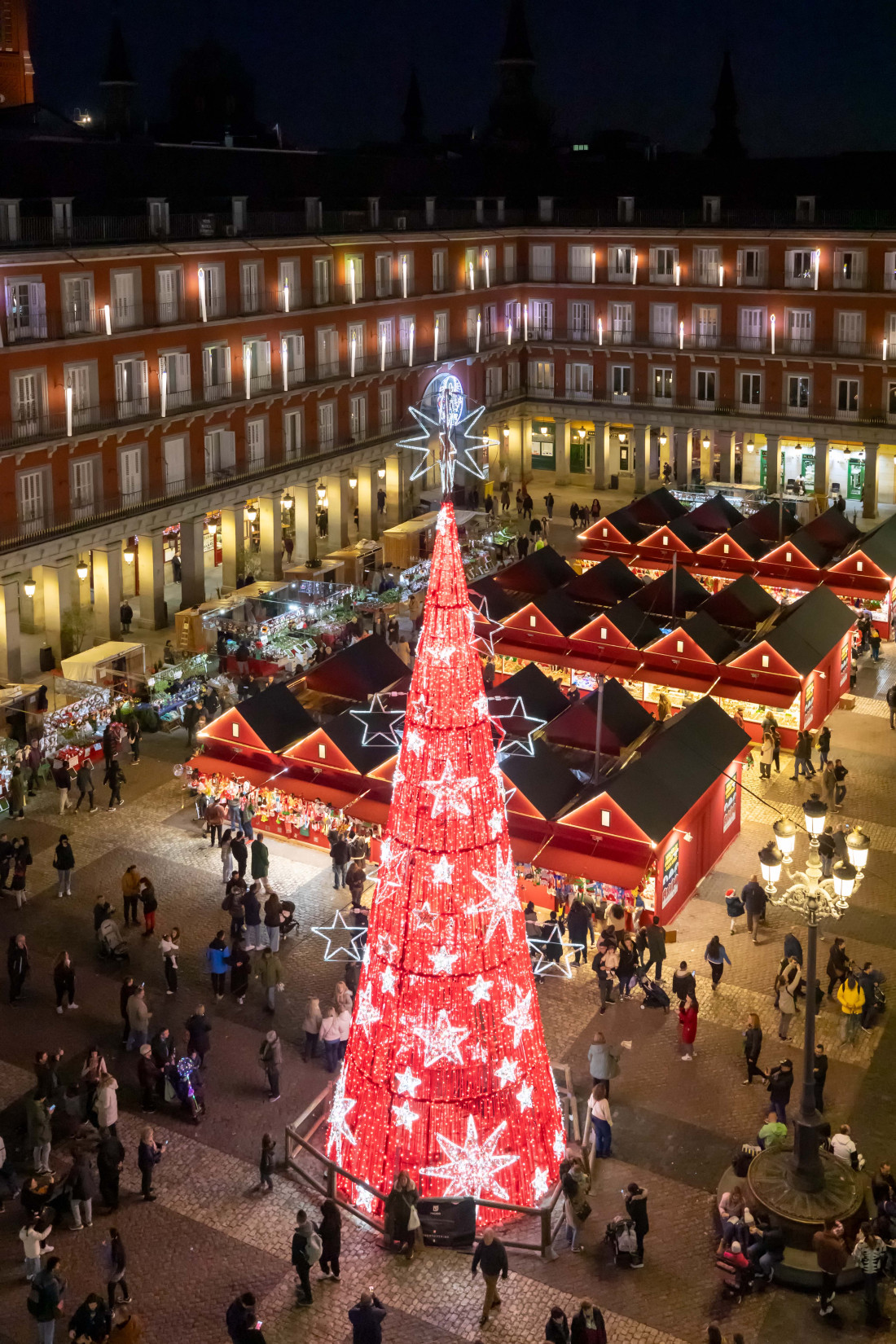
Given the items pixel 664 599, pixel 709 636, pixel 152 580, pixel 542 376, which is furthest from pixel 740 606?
pixel 542 376

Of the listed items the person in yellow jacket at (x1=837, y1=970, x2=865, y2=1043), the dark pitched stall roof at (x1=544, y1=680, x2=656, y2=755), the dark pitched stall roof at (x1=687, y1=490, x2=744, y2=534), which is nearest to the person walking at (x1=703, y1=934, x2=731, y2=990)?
the person in yellow jacket at (x1=837, y1=970, x2=865, y2=1043)

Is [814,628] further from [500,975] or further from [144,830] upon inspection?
[500,975]

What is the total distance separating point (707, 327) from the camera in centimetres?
5609

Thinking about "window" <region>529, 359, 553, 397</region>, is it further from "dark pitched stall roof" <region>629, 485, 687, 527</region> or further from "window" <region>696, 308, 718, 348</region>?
"dark pitched stall roof" <region>629, 485, 687, 527</region>

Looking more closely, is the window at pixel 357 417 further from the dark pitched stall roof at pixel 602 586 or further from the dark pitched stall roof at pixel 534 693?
the dark pitched stall roof at pixel 534 693

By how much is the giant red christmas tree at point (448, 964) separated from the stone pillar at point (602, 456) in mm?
44588

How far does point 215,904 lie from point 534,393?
132ft

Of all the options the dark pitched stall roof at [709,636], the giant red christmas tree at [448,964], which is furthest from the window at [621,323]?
the giant red christmas tree at [448,964]

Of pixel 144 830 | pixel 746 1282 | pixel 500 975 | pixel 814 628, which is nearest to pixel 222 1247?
pixel 500 975

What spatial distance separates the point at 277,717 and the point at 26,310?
15621 mm

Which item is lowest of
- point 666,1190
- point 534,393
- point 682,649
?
point 666,1190

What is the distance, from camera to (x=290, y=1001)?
72.5 ft

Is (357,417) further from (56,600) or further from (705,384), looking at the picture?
(56,600)

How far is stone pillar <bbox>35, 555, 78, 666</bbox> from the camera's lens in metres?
38.3
